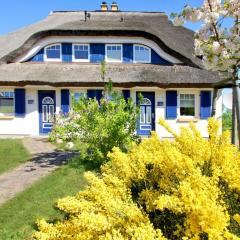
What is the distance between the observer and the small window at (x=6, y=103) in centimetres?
2133

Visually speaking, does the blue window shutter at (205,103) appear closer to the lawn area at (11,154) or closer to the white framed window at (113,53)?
the white framed window at (113,53)

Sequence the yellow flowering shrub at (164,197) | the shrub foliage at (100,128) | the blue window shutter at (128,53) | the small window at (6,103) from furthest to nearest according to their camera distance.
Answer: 1. the blue window shutter at (128,53)
2. the small window at (6,103)
3. the shrub foliage at (100,128)
4. the yellow flowering shrub at (164,197)

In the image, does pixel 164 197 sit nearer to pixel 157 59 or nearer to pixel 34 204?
pixel 34 204

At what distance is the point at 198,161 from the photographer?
3654mm

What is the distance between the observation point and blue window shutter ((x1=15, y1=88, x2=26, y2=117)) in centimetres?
2106

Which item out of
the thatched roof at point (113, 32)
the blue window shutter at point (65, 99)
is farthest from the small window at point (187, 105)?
the blue window shutter at point (65, 99)

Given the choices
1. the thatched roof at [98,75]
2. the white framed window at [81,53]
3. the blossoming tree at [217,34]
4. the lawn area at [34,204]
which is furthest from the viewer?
the white framed window at [81,53]

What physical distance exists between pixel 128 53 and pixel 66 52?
355 centimetres

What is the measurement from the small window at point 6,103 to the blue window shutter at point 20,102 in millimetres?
389

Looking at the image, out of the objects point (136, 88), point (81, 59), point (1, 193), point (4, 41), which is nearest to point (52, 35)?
point (81, 59)

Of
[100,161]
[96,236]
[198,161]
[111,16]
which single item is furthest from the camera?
[111,16]

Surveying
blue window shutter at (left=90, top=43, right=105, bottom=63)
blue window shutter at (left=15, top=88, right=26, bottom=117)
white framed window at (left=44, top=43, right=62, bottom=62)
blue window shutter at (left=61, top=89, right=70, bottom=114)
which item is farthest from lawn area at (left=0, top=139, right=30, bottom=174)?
blue window shutter at (left=90, top=43, right=105, bottom=63)

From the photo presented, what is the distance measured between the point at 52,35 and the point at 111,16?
591cm

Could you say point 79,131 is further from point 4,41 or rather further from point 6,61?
point 4,41
